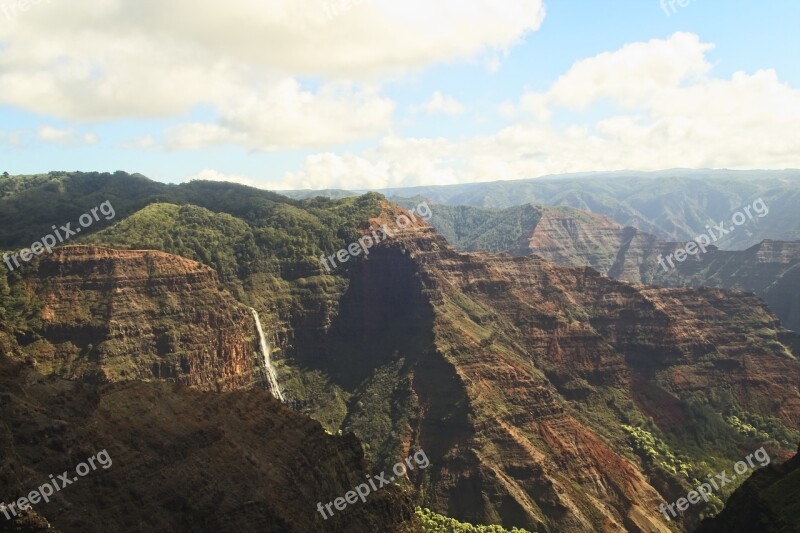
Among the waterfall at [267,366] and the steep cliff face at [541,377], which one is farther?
the waterfall at [267,366]

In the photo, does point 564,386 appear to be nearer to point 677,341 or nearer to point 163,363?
point 677,341

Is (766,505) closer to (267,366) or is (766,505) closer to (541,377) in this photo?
(541,377)

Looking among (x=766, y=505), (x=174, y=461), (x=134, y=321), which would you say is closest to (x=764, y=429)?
(x=766, y=505)

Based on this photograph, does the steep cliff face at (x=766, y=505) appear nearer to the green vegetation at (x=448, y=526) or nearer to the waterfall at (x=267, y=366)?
the green vegetation at (x=448, y=526)

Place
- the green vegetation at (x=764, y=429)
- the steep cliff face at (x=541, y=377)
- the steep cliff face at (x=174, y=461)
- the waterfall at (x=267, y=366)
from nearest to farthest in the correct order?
the steep cliff face at (x=174, y=461) < the steep cliff face at (x=541, y=377) < the green vegetation at (x=764, y=429) < the waterfall at (x=267, y=366)

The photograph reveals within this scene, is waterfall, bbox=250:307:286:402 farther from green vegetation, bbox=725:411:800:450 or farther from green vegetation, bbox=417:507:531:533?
green vegetation, bbox=725:411:800:450

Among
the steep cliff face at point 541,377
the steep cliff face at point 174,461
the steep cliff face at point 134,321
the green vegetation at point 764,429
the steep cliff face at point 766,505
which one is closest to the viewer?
the steep cliff face at point 174,461

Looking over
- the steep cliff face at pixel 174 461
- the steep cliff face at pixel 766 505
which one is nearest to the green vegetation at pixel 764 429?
the steep cliff face at pixel 766 505

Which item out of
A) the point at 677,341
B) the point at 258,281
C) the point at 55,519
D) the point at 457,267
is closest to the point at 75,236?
the point at 258,281
